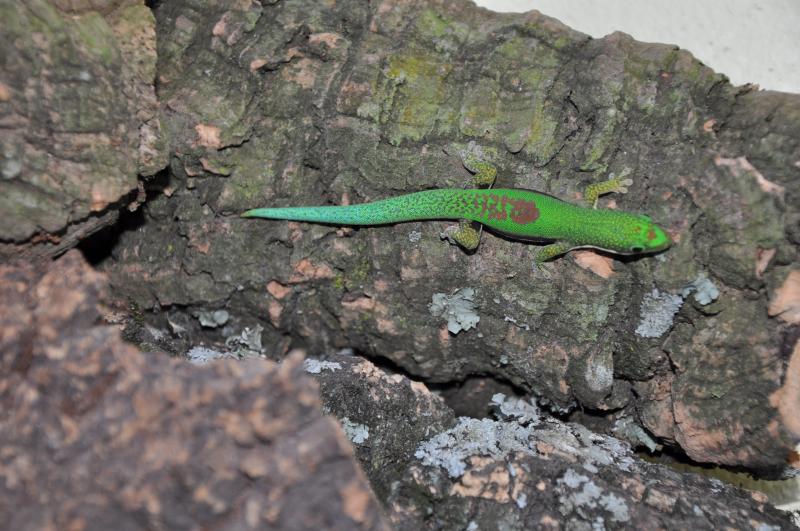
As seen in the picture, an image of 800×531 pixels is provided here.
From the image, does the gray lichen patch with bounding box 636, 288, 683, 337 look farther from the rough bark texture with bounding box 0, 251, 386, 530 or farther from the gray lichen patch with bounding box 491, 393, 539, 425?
the rough bark texture with bounding box 0, 251, 386, 530

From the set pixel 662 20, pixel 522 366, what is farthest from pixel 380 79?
pixel 662 20

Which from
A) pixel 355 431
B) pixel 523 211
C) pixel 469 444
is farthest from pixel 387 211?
pixel 469 444

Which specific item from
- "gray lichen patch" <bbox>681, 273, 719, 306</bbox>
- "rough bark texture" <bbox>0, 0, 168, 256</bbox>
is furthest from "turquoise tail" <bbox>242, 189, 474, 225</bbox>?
"gray lichen patch" <bbox>681, 273, 719, 306</bbox>

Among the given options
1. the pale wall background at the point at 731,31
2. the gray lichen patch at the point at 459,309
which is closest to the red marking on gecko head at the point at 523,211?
the gray lichen patch at the point at 459,309

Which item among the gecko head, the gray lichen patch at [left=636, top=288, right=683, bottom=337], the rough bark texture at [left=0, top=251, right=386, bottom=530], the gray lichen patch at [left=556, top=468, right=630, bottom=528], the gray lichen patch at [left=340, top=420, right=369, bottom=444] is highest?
the gecko head

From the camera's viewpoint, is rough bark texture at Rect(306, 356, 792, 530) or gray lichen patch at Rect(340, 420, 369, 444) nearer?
rough bark texture at Rect(306, 356, 792, 530)

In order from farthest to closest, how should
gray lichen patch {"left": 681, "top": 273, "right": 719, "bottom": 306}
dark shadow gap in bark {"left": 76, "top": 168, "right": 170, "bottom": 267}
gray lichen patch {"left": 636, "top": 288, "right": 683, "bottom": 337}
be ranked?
dark shadow gap in bark {"left": 76, "top": 168, "right": 170, "bottom": 267} < gray lichen patch {"left": 636, "top": 288, "right": 683, "bottom": 337} < gray lichen patch {"left": 681, "top": 273, "right": 719, "bottom": 306}

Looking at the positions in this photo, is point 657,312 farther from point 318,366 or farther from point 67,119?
point 67,119

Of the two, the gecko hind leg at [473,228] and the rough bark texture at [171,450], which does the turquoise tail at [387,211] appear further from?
the rough bark texture at [171,450]
